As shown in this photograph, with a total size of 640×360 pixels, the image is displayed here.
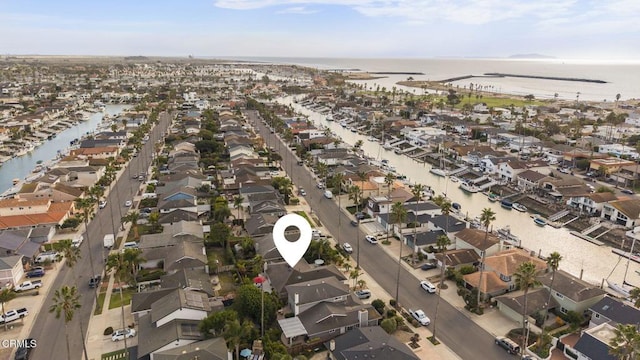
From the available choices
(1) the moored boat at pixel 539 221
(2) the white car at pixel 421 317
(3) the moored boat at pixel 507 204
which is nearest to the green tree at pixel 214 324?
(2) the white car at pixel 421 317

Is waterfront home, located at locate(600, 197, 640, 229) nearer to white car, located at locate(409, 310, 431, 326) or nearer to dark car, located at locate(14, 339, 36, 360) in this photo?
white car, located at locate(409, 310, 431, 326)

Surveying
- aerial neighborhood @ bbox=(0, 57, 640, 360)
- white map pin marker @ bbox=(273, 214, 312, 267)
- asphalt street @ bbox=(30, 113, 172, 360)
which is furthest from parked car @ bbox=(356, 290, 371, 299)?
asphalt street @ bbox=(30, 113, 172, 360)

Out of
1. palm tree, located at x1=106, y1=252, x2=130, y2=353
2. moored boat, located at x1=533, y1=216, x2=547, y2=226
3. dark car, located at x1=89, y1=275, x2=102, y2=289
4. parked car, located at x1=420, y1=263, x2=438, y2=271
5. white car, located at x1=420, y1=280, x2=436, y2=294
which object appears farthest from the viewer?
moored boat, located at x1=533, y1=216, x2=547, y2=226

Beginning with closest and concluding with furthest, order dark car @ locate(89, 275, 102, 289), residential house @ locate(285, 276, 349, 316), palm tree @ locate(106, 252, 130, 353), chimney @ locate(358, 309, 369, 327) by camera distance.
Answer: chimney @ locate(358, 309, 369, 327)
residential house @ locate(285, 276, 349, 316)
palm tree @ locate(106, 252, 130, 353)
dark car @ locate(89, 275, 102, 289)

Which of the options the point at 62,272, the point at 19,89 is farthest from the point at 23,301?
the point at 19,89

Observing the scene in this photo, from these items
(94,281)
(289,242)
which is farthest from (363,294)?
(94,281)

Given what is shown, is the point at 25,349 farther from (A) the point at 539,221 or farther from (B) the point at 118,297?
(A) the point at 539,221
